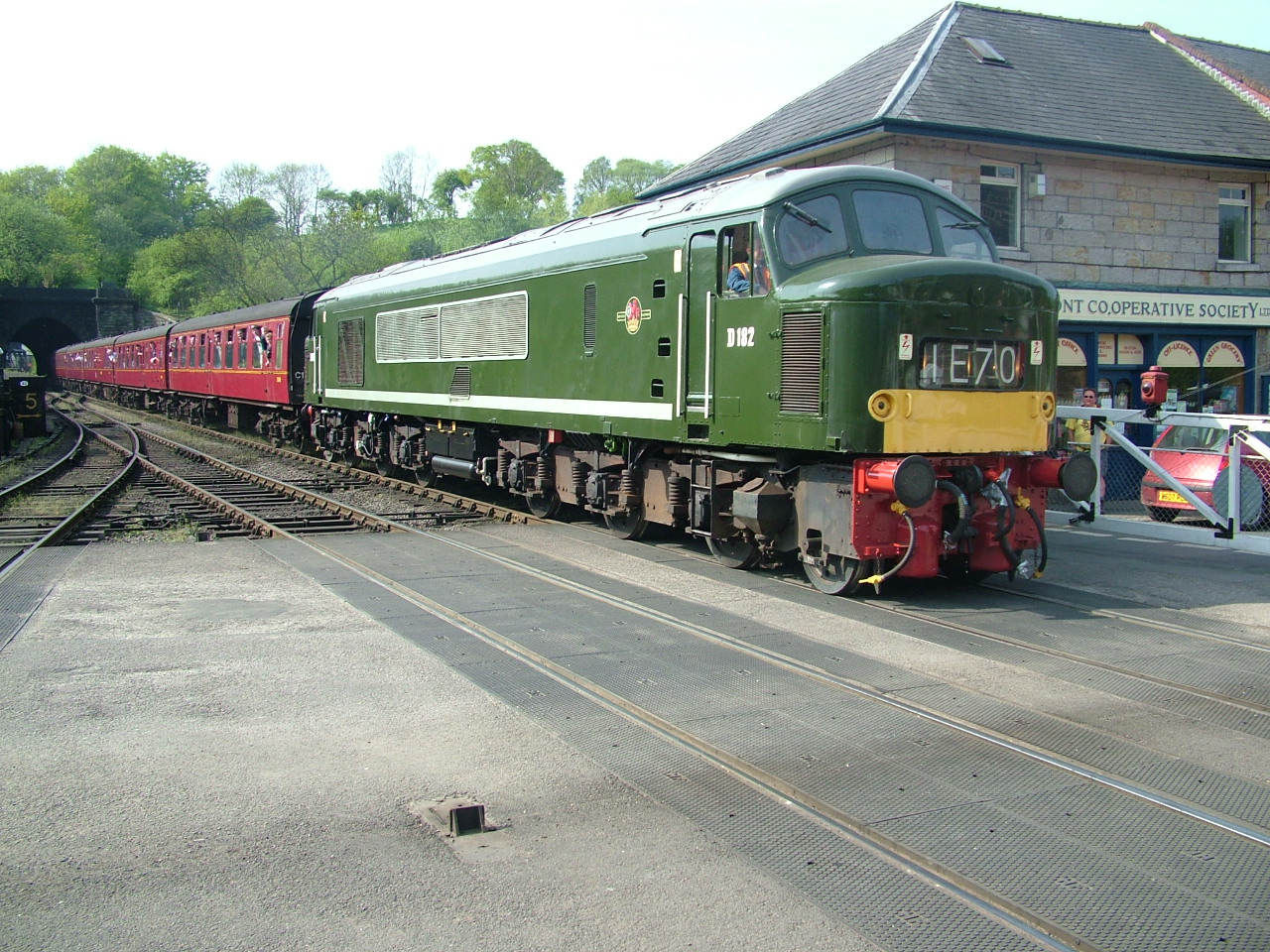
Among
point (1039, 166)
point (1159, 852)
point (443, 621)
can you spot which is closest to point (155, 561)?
point (443, 621)

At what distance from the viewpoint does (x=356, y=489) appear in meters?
17.4

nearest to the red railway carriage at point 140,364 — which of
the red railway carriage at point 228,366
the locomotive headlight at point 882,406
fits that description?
the red railway carriage at point 228,366

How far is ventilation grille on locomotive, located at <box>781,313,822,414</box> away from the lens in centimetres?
852

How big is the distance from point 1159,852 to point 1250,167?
18.0 meters

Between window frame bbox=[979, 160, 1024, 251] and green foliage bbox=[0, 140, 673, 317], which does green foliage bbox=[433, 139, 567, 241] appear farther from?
window frame bbox=[979, 160, 1024, 251]

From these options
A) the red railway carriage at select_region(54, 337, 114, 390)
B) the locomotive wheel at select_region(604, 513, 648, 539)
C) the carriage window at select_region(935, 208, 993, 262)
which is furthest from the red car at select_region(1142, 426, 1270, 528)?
the red railway carriage at select_region(54, 337, 114, 390)

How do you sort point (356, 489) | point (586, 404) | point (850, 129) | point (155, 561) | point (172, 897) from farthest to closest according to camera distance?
point (356, 489) < point (850, 129) < point (586, 404) < point (155, 561) < point (172, 897)

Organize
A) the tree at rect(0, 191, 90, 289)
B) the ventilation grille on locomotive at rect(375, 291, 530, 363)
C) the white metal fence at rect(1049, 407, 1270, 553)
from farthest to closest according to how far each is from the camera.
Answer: the tree at rect(0, 191, 90, 289)
the ventilation grille on locomotive at rect(375, 291, 530, 363)
the white metal fence at rect(1049, 407, 1270, 553)

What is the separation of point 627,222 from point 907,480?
15.2ft

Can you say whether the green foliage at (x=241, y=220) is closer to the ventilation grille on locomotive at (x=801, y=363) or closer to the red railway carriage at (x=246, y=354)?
the red railway carriage at (x=246, y=354)

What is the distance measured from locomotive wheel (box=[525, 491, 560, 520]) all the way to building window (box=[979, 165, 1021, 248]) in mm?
8468

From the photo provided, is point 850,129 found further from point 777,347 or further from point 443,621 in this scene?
point 443,621

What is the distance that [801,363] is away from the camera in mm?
8680

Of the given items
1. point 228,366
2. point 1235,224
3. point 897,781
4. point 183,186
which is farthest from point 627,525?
point 183,186
